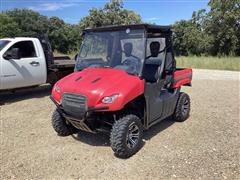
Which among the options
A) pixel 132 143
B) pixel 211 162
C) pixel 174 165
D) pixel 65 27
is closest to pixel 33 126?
pixel 132 143

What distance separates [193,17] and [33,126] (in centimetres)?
4021

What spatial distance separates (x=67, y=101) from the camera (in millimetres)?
5207

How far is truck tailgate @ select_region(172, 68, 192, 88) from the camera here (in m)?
6.69

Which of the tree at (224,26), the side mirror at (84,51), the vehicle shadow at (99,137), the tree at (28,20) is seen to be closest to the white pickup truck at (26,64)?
the side mirror at (84,51)

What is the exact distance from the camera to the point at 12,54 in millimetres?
9320

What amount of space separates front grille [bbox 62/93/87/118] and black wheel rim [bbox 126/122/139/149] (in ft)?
2.65

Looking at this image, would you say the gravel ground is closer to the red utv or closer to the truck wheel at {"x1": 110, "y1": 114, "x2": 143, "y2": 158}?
the truck wheel at {"x1": 110, "y1": 114, "x2": 143, "y2": 158}

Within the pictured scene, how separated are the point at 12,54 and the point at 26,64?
20.3 inches

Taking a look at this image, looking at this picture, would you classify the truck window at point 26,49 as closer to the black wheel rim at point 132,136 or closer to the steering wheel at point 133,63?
the steering wheel at point 133,63

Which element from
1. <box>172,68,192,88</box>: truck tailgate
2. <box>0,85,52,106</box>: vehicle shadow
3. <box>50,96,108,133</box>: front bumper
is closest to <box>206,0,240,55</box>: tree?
<box>0,85,52,106</box>: vehicle shadow

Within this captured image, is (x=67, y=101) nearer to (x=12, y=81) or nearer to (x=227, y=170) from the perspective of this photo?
(x=227, y=170)

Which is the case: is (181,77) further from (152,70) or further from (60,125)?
(60,125)

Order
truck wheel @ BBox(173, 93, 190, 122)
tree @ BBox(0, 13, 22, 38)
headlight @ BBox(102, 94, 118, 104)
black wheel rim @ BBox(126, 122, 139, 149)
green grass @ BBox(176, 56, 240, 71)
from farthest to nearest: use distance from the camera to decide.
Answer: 1. tree @ BBox(0, 13, 22, 38)
2. green grass @ BBox(176, 56, 240, 71)
3. truck wheel @ BBox(173, 93, 190, 122)
4. black wheel rim @ BBox(126, 122, 139, 149)
5. headlight @ BBox(102, 94, 118, 104)

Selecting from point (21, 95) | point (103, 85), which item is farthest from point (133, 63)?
point (21, 95)
